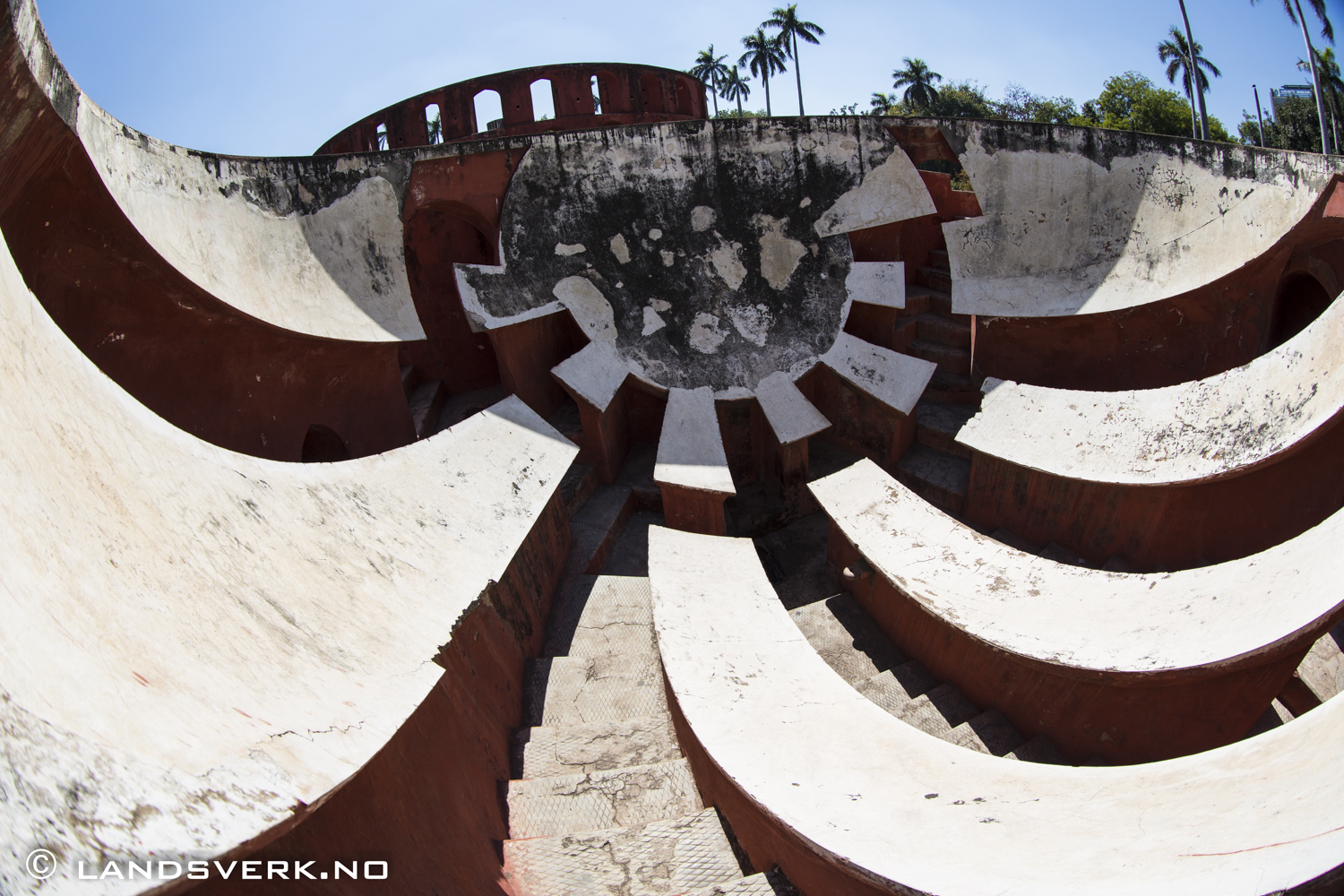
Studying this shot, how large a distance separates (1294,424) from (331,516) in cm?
458

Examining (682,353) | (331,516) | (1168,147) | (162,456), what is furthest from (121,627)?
(1168,147)

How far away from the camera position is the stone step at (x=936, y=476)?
5246mm

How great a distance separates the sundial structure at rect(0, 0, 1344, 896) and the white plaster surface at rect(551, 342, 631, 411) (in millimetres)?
48

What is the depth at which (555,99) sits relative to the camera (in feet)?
30.6

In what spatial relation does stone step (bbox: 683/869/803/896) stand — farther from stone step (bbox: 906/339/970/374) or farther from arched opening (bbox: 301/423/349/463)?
stone step (bbox: 906/339/970/374)

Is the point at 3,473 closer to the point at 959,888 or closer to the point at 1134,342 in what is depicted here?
the point at 959,888

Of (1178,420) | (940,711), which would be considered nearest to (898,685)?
(940,711)

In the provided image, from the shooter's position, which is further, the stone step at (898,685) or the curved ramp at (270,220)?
the curved ramp at (270,220)

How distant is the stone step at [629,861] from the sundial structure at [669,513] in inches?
0.6

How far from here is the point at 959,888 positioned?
214 cm

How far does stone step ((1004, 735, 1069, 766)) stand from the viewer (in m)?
3.46

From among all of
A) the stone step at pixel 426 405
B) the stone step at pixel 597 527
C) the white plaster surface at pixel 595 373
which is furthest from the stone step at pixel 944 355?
the stone step at pixel 426 405

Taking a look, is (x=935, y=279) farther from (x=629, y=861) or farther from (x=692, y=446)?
(x=629, y=861)

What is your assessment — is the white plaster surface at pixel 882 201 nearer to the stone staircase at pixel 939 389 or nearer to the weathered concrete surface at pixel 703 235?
the weathered concrete surface at pixel 703 235
